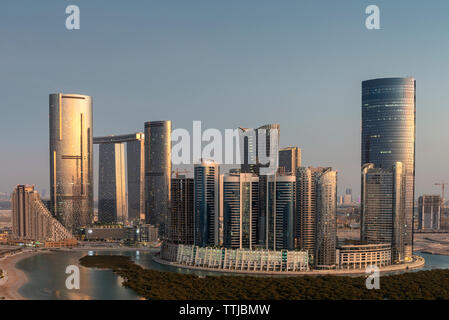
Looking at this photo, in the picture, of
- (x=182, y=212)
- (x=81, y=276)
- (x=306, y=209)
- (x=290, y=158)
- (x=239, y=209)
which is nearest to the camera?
(x=81, y=276)

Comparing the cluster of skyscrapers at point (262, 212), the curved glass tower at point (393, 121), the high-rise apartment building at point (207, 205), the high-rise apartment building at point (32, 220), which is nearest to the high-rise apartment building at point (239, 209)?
the cluster of skyscrapers at point (262, 212)

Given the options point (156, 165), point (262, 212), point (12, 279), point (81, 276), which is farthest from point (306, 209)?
point (156, 165)

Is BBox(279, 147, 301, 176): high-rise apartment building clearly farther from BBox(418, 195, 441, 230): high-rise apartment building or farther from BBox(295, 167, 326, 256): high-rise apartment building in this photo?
BBox(418, 195, 441, 230): high-rise apartment building

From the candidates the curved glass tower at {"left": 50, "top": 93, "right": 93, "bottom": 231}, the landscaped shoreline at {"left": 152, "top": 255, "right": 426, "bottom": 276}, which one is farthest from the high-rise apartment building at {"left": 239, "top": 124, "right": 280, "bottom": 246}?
the curved glass tower at {"left": 50, "top": 93, "right": 93, "bottom": 231}

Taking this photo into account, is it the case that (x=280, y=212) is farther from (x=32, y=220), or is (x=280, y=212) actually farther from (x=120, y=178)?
(x=120, y=178)

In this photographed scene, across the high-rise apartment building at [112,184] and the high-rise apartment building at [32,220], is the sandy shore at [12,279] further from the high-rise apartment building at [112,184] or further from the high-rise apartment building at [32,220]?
the high-rise apartment building at [112,184]
